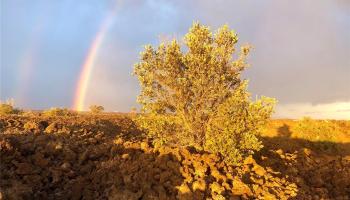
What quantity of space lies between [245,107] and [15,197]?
15140 mm

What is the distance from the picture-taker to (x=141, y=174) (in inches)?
945

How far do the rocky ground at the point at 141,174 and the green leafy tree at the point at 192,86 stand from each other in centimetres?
180

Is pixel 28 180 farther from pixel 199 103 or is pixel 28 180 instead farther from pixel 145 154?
pixel 199 103

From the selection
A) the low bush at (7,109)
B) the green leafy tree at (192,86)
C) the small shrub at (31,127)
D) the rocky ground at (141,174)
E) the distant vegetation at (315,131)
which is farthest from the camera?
the low bush at (7,109)

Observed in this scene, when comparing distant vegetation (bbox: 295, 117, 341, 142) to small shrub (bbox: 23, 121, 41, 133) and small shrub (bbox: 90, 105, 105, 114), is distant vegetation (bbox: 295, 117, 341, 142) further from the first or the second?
small shrub (bbox: 90, 105, 105, 114)

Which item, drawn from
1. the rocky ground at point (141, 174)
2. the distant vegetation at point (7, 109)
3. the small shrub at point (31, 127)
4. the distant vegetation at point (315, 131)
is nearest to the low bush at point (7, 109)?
the distant vegetation at point (7, 109)

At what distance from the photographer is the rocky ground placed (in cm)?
2281

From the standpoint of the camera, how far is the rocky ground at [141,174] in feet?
74.8

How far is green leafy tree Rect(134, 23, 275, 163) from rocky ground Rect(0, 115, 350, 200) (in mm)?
1803

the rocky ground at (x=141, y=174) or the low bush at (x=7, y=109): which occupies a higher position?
the low bush at (x=7, y=109)

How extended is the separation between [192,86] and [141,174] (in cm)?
801

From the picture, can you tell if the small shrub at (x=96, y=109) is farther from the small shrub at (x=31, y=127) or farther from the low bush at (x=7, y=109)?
the small shrub at (x=31, y=127)

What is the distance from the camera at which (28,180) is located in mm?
23016

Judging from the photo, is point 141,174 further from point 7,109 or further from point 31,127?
point 7,109
